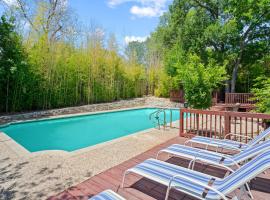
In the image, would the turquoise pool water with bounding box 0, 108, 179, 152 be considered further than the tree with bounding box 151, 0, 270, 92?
No

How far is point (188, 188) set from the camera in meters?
1.92

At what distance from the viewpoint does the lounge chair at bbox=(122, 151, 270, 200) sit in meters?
1.71

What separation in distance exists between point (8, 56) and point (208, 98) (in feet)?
28.1

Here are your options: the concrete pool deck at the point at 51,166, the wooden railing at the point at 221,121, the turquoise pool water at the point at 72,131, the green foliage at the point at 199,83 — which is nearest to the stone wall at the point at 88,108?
the turquoise pool water at the point at 72,131

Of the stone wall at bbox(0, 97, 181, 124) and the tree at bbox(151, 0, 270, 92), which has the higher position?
the tree at bbox(151, 0, 270, 92)

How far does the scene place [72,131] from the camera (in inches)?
321

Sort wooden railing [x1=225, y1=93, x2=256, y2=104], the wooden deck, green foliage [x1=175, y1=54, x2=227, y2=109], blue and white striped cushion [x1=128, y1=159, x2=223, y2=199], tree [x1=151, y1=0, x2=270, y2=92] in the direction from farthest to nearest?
tree [x1=151, y1=0, x2=270, y2=92] < wooden railing [x1=225, y1=93, x2=256, y2=104] < green foliage [x1=175, y1=54, x2=227, y2=109] < the wooden deck < blue and white striped cushion [x1=128, y1=159, x2=223, y2=199]

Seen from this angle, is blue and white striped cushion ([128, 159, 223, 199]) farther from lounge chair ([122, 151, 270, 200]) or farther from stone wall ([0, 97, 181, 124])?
stone wall ([0, 97, 181, 124])

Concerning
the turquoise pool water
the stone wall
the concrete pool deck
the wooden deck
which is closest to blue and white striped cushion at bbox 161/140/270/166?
the wooden deck

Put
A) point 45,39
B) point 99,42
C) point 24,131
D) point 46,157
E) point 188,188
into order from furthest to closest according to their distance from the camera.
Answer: point 99,42 < point 45,39 < point 24,131 < point 46,157 < point 188,188

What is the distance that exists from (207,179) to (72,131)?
23.1 feet

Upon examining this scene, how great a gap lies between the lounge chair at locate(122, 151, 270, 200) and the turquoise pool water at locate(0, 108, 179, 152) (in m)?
4.56

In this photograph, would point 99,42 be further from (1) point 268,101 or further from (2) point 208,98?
(1) point 268,101

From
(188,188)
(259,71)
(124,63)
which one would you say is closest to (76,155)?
(188,188)
